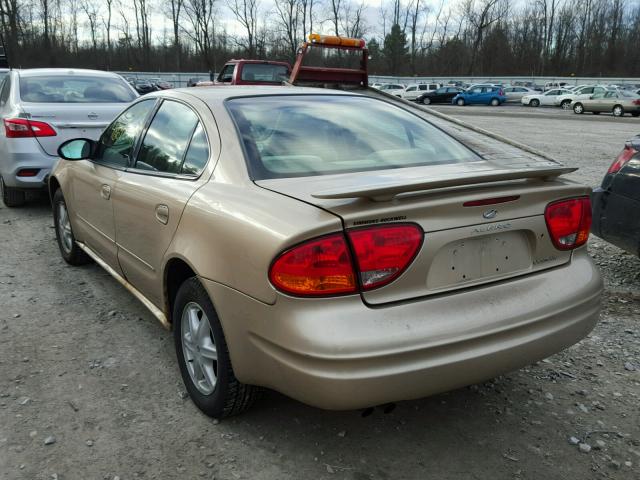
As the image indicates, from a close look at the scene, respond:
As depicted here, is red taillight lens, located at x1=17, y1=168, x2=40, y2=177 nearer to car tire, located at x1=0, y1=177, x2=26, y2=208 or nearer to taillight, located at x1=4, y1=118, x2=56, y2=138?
taillight, located at x1=4, y1=118, x2=56, y2=138

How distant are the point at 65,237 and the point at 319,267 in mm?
3695

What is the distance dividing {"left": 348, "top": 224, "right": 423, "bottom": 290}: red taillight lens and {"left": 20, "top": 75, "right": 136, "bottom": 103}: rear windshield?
614 centimetres

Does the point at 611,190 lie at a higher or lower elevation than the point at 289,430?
higher

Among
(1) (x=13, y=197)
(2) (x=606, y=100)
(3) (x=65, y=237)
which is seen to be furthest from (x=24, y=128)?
(2) (x=606, y=100)

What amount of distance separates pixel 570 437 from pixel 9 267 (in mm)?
4594

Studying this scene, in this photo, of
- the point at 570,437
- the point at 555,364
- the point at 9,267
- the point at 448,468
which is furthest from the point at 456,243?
the point at 9,267

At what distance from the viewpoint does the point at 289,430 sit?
269 cm

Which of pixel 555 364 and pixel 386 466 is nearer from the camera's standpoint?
pixel 386 466

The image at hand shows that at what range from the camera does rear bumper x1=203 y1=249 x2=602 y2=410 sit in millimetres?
2037

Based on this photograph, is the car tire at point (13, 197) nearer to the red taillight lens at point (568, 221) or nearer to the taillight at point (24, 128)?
the taillight at point (24, 128)

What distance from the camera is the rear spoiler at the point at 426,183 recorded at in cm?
204

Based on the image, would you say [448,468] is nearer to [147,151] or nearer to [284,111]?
[284,111]

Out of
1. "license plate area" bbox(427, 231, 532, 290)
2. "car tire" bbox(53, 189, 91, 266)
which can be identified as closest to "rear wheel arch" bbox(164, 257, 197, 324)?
"license plate area" bbox(427, 231, 532, 290)

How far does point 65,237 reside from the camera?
5.03m
